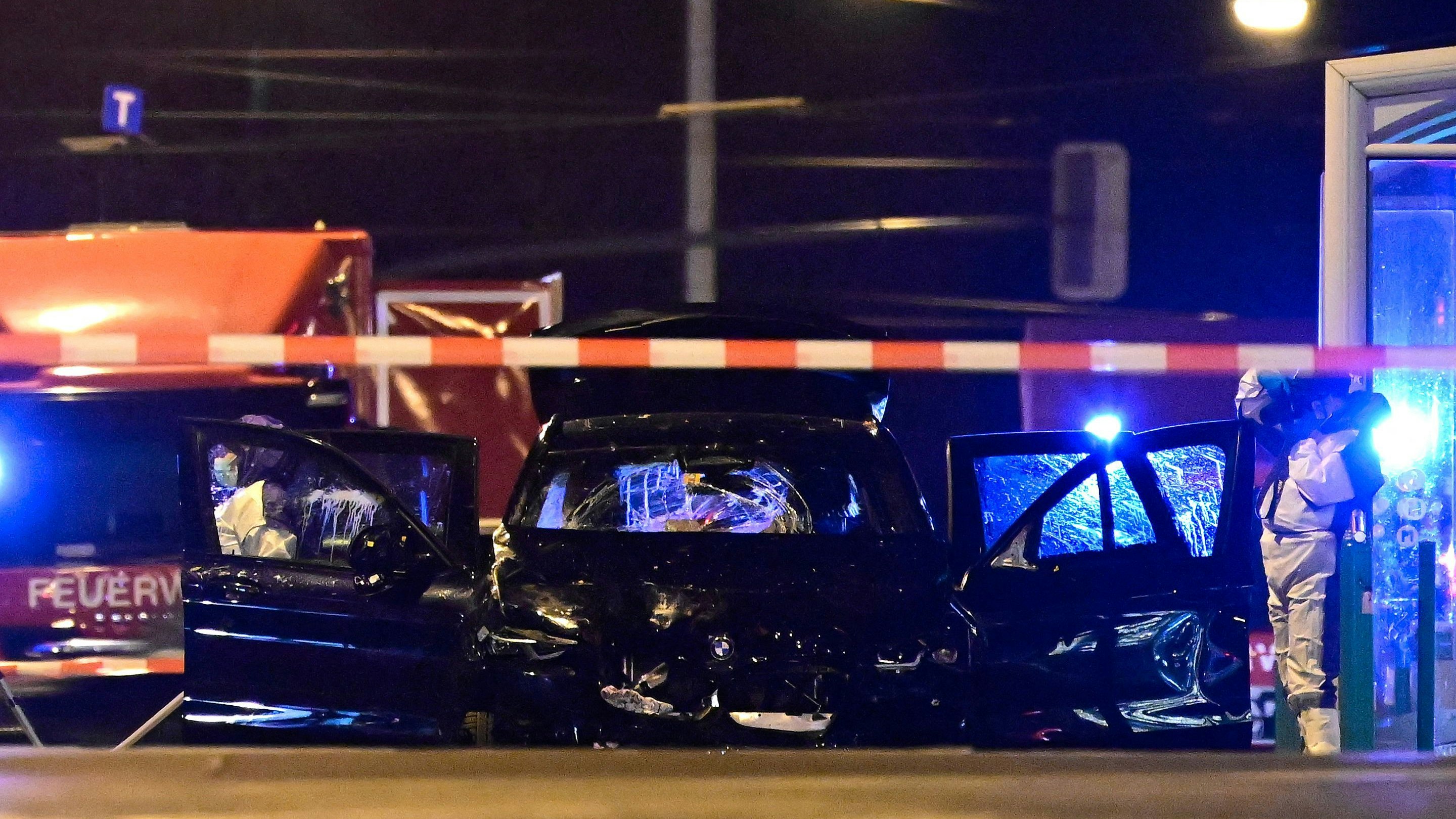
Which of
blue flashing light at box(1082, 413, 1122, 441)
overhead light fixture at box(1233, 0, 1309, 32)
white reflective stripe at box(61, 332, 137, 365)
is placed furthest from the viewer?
blue flashing light at box(1082, 413, 1122, 441)

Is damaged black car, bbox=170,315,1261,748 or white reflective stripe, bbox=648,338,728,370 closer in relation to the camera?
damaged black car, bbox=170,315,1261,748

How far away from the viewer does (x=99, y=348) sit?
18.3ft

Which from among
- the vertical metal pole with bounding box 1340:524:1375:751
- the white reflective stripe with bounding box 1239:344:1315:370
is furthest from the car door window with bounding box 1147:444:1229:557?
the vertical metal pole with bounding box 1340:524:1375:751

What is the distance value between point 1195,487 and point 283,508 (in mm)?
3260

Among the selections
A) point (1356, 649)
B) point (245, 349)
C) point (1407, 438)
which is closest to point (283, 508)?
point (245, 349)

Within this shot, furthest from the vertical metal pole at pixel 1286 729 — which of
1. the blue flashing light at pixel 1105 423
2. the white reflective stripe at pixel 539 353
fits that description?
the white reflective stripe at pixel 539 353

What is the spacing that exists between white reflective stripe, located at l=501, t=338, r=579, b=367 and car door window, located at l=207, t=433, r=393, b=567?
0.78 metres

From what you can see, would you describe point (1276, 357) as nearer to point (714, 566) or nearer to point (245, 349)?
point (714, 566)

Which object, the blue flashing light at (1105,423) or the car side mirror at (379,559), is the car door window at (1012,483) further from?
the blue flashing light at (1105,423)

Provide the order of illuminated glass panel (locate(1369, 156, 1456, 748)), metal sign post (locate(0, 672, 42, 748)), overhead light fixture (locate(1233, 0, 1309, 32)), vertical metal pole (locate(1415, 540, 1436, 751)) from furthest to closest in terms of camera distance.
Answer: overhead light fixture (locate(1233, 0, 1309, 32)) < illuminated glass panel (locate(1369, 156, 1456, 748)) < metal sign post (locate(0, 672, 42, 748)) < vertical metal pole (locate(1415, 540, 1436, 751))

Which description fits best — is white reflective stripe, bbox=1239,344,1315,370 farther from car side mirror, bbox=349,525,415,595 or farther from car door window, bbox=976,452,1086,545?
car side mirror, bbox=349,525,415,595

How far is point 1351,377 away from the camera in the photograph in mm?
7523

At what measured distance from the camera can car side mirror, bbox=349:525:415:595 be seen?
5.30 m

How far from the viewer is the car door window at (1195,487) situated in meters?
5.61
